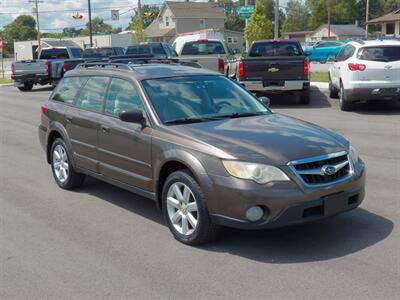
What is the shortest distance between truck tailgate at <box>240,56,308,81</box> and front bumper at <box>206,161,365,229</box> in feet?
34.4

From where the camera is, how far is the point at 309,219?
4.80 meters

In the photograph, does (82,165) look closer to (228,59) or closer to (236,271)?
(236,271)

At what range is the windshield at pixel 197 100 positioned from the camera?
5766 millimetres

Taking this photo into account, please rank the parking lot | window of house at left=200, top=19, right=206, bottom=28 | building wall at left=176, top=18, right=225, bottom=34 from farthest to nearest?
window of house at left=200, top=19, right=206, bottom=28, building wall at left=176, top=18, right=225, bottom=34, the parking lot

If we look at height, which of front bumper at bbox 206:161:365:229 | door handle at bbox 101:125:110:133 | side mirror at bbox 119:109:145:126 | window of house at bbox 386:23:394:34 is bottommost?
front bumper at bbox 206:161:365:229

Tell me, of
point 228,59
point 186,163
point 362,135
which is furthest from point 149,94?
point 228,59

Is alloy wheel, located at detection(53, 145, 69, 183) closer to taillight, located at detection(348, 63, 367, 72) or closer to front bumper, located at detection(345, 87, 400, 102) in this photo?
front bumper, located at detection(345, 87, 400, 102)

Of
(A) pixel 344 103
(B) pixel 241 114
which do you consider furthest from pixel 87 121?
(A) pixel 344 103

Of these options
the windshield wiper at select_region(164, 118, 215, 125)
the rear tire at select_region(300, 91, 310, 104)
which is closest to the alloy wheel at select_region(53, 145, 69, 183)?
the windshield wiper at select_region(164, 118, 215, 125)

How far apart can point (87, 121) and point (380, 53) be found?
9332 millimetres

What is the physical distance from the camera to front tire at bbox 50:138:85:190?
722cm

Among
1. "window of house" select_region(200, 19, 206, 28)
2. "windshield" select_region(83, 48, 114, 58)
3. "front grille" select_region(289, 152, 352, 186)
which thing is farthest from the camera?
"window of house" select_region(200, 19, 206, 28)

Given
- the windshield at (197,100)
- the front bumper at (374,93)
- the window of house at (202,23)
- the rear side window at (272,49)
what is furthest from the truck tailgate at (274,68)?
the window of house at (202,23)

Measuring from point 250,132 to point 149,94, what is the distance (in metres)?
1.25
